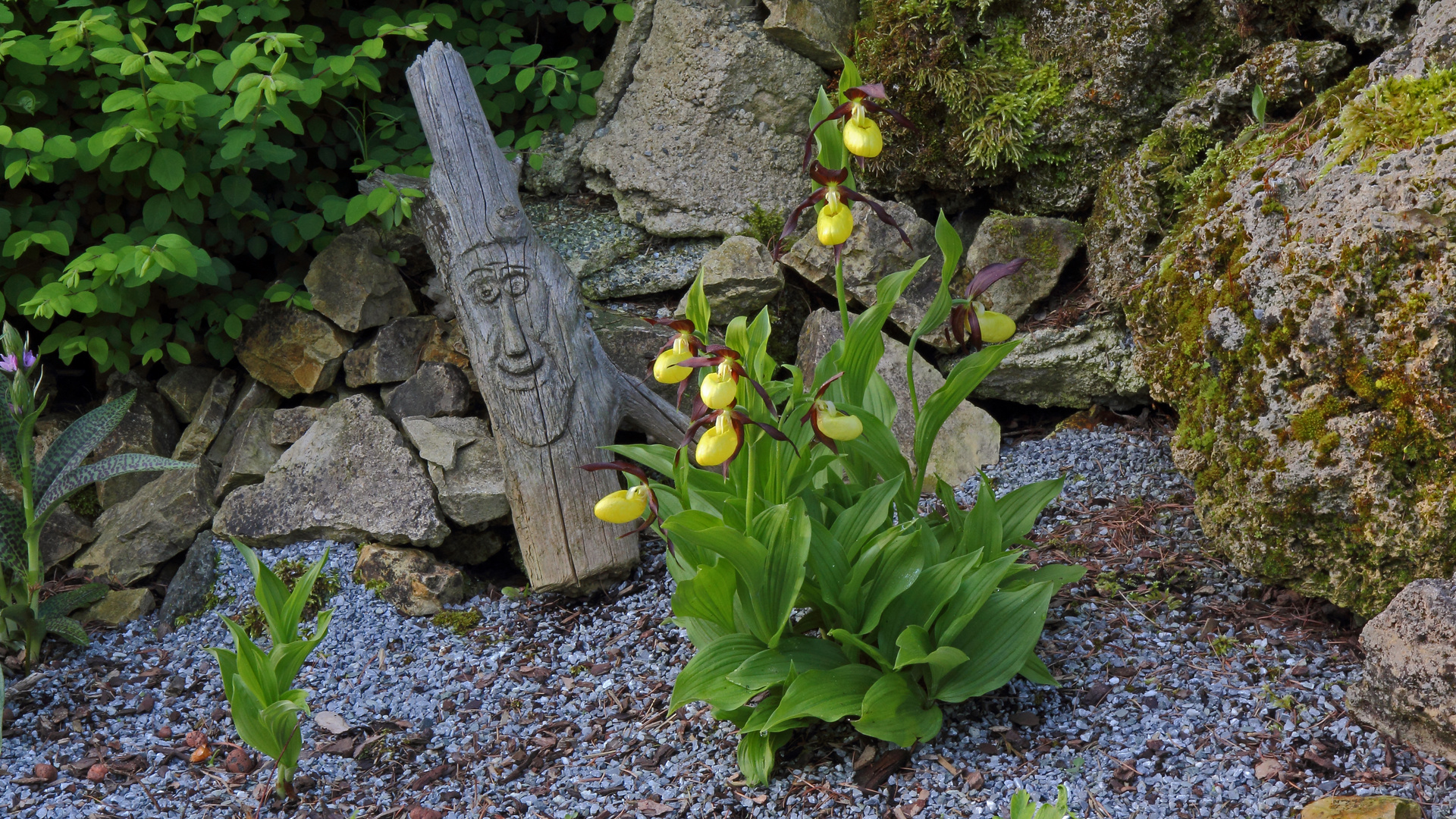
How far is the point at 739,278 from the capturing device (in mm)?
3812

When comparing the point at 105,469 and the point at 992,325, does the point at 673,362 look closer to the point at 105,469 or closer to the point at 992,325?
the point at 992,325

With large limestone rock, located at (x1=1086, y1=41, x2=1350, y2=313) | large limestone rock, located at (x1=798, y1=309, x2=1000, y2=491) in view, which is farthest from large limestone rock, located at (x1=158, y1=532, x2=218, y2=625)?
large limestone rock, located at (x1=1086, y1=41, x2=1350, y2=313)

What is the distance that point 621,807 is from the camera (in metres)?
2.34

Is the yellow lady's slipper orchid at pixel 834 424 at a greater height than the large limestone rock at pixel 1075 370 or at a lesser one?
greater

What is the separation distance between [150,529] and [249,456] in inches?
16.6

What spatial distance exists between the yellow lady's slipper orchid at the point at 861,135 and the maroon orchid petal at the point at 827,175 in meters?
0.07

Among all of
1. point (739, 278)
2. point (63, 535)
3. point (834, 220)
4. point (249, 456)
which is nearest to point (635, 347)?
point (739, 278)

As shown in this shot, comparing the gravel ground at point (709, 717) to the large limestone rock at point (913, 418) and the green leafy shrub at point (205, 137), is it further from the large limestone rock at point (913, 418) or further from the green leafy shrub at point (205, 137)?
the green leafy shrub at point (205, 137)

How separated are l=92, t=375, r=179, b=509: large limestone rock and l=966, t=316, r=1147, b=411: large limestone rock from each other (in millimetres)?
3306

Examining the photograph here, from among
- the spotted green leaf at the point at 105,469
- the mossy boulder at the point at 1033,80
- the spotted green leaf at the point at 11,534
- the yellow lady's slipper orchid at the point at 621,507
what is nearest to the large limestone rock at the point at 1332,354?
the mossy boulder at the point at 1033,80

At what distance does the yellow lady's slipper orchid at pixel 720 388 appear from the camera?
1.87 meters

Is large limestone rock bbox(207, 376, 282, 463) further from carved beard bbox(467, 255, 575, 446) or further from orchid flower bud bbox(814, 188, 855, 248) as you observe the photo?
orchid flower bud bbox(814, 188, 855, 248)

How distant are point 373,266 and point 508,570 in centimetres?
135

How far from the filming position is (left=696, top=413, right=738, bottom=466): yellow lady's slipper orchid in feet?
6.24
